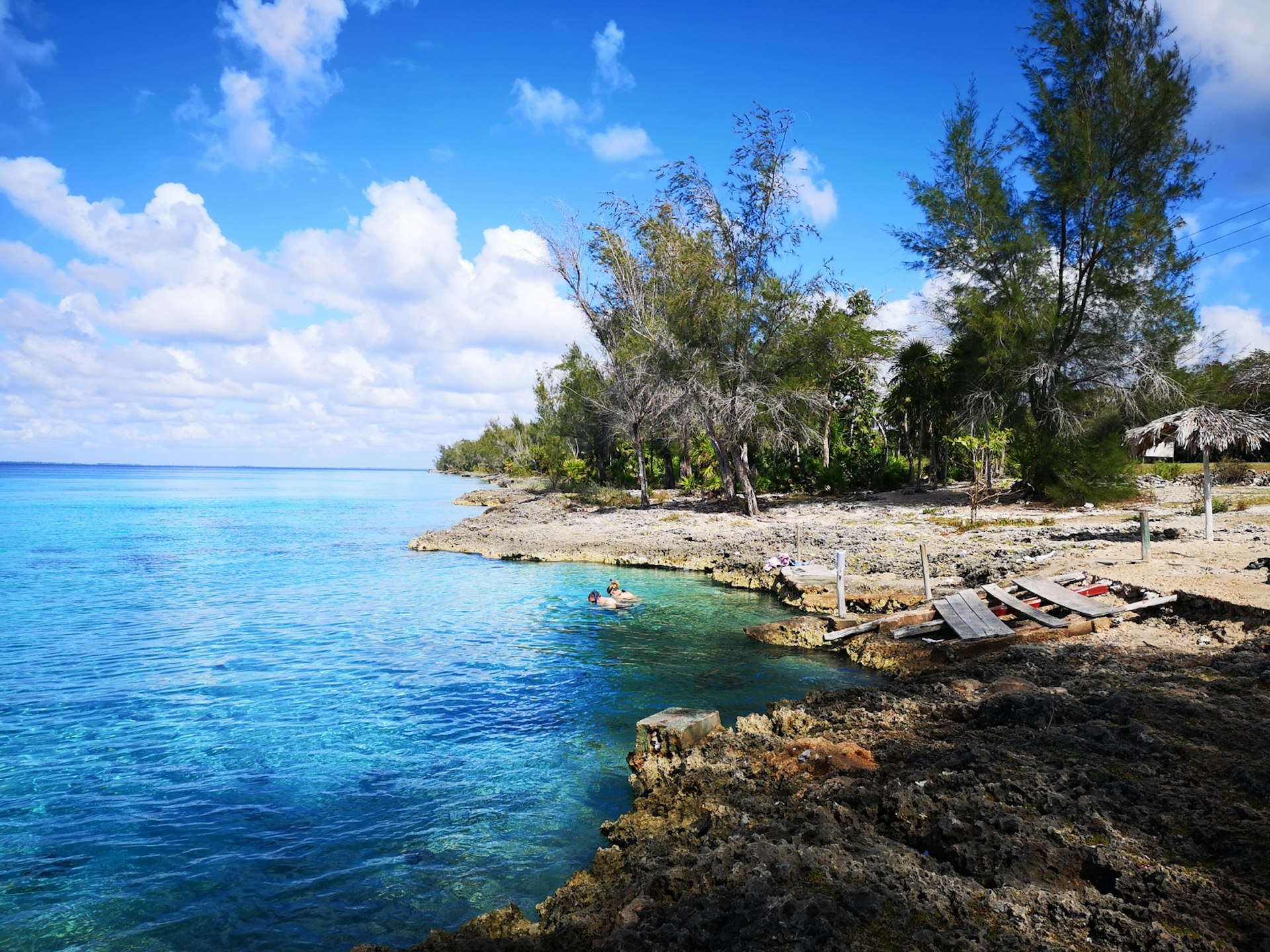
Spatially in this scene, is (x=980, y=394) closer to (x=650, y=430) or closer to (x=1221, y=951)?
(x=650, y=430)

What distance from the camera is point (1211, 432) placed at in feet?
51.1

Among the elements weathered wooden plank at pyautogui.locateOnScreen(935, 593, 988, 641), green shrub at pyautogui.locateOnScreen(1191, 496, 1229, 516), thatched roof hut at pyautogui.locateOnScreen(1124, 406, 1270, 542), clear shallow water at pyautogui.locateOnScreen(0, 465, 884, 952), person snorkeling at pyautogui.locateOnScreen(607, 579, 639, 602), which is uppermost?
thatched roof hut at pyautogui.locateOnScreen(1124, 406, 1270, 542)

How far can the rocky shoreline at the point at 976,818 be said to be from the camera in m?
3.91

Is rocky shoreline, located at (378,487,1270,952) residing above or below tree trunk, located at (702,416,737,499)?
below

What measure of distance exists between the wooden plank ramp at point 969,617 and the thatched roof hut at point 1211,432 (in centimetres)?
688

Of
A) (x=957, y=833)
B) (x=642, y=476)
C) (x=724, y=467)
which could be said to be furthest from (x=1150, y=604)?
(x=642, y=476)

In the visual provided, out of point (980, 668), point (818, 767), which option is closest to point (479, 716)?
point (818, 767)

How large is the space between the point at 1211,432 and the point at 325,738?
17964 mm

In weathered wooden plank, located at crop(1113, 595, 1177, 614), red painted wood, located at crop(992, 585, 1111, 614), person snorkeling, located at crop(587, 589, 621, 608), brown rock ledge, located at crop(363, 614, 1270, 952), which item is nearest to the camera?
brown rock ledge, located at crop(363, 614, 1270, 952)

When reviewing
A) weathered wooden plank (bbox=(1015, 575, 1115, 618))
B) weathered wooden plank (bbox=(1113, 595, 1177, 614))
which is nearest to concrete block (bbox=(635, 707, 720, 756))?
weathered wooden plank (bbox=(1015, 575, 1115, 618))

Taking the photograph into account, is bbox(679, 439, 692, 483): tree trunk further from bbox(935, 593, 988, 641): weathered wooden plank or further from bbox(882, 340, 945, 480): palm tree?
bbox(935, 593, 988, 641): weathered wooden plank

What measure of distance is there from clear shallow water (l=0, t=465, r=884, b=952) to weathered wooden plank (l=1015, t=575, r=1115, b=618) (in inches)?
144

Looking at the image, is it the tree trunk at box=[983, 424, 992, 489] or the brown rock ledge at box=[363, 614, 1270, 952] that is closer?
the brown rock ledge at box=[363, 614, 1270, 952]

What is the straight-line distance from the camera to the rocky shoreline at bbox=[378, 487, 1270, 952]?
3.91 metres
